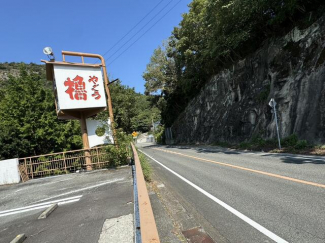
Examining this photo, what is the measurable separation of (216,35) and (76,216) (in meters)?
20.4

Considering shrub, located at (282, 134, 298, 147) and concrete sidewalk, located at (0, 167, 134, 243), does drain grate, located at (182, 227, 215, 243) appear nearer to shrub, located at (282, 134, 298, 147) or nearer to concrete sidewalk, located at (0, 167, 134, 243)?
concrete sidewalk, located at (0, 167, 134, 243)

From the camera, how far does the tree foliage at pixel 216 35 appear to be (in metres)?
16.0

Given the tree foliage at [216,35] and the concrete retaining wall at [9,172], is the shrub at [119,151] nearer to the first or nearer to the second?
the concrete retaining wall at [9,172]

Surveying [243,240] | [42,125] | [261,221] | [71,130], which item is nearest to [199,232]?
[243,240]

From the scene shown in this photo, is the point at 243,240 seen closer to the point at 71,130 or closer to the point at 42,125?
the point at 42,125

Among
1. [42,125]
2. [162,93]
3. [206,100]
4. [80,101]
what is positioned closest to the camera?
[80,101]

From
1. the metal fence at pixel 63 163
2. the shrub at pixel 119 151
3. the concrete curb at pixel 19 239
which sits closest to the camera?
the concrete curb at pixel 19 239

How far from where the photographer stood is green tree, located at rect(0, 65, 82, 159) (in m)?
15.6

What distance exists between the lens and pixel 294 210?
4152 mm

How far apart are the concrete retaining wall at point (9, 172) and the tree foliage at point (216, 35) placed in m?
17.5

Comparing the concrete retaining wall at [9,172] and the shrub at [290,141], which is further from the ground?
the concrete retaining wall at [9,172]

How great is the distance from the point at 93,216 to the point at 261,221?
345 centimetres

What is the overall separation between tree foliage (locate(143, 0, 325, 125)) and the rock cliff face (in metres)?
1.58

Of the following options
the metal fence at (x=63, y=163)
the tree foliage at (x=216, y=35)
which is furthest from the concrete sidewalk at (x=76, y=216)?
the tree foliage at (x=216, y=35)
